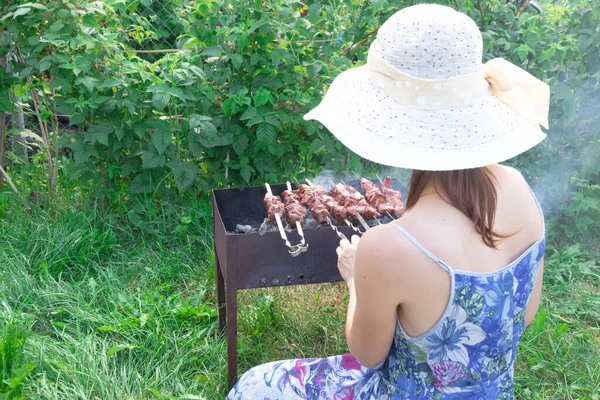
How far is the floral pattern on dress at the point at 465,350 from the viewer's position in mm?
1842

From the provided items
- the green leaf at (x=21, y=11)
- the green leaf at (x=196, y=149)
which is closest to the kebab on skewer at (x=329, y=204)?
the green leaf at (x=196, y=149)

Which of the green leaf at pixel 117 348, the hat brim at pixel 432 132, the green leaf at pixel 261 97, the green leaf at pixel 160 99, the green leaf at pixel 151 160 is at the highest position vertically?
the hat brim at pixel 432 132

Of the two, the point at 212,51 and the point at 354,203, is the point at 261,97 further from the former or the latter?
the point at 354,203

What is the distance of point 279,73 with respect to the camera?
4.23m

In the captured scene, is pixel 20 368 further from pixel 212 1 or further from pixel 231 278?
pixel 212 1

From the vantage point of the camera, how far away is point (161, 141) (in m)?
4.10

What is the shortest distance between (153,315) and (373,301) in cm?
208

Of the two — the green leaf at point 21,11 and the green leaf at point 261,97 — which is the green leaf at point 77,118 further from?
the green leaf at point 261,97

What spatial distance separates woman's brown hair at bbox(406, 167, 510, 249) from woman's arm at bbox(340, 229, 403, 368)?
231mm

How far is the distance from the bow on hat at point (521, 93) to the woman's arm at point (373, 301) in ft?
1.92

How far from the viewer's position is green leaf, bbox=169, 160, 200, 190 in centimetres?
428

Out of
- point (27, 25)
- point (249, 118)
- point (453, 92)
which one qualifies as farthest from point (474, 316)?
point (27, 25)

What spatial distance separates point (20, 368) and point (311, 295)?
1705 millimetres

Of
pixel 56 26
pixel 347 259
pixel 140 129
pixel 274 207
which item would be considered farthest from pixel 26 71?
pixel 347 259
